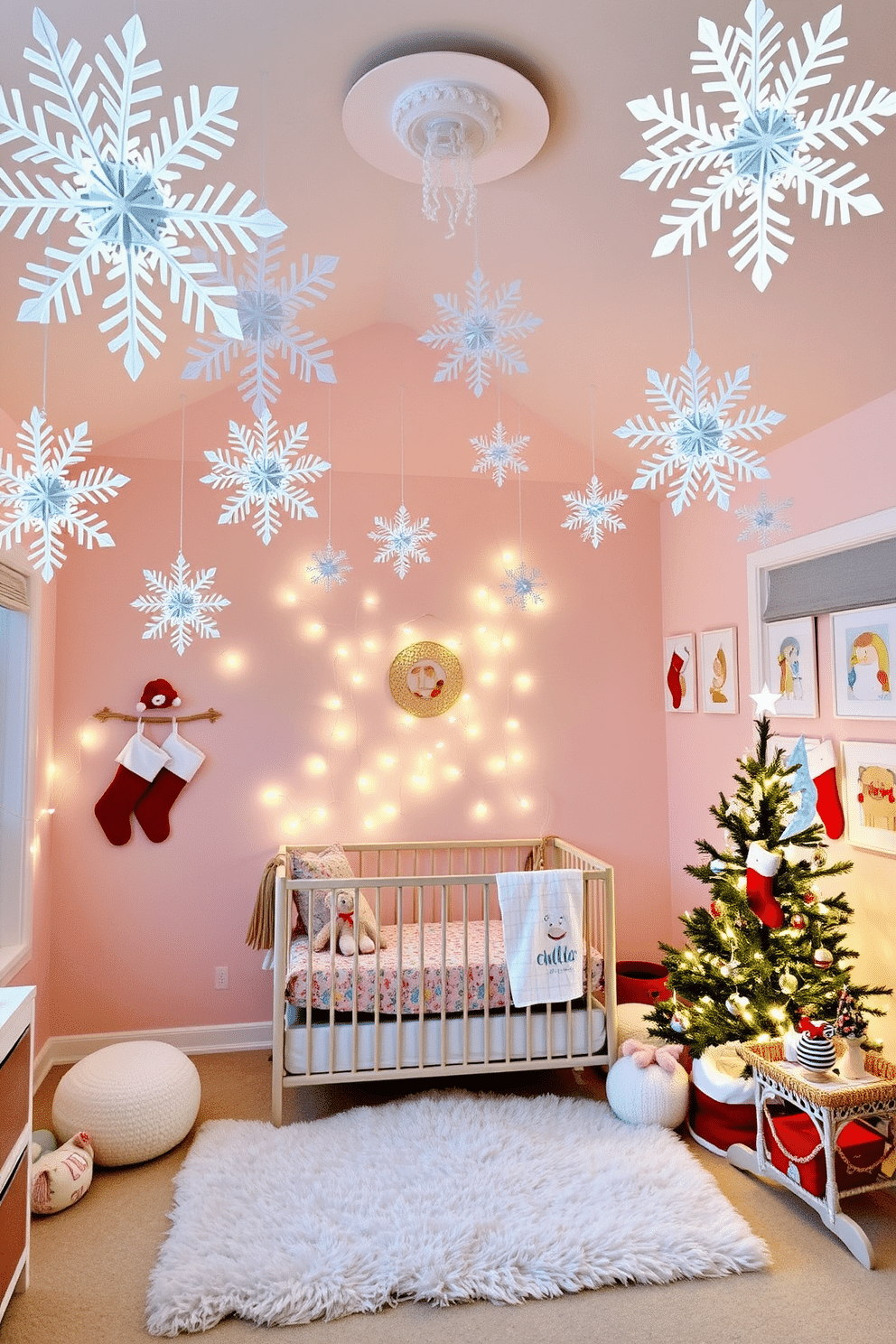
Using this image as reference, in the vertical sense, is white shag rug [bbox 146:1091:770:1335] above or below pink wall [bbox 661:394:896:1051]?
below

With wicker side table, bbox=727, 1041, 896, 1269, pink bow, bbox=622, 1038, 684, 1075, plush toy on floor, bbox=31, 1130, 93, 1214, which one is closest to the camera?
wicker side table, bbox=727, 1041, 896, 1269

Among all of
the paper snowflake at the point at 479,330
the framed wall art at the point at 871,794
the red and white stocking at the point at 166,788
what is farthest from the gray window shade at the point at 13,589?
the framed wall art at the point at 871,794

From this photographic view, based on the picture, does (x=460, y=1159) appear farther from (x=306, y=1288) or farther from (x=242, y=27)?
(x=242, y=27)

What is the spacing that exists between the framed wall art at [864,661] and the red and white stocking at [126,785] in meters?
2.72

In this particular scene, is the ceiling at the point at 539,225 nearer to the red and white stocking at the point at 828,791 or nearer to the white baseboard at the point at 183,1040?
the red and white stocking at the point at 828,791

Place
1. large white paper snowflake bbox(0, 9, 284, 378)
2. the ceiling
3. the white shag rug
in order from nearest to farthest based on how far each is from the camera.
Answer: large white paper snowflake bbox(0, 9, 284, 378) < the ceiling < the white shag rug

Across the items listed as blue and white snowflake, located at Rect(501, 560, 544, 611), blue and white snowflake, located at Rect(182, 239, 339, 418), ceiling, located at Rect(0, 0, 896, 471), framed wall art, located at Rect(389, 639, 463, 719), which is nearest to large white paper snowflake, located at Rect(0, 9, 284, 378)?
blue and white snowflake, located at Rect(182, 239, 339, 418)

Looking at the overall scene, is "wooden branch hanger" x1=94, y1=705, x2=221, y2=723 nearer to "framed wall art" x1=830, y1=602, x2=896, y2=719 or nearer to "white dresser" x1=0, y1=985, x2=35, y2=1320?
"white dresser" x1=0, y1=985, x2=35, y2=1320

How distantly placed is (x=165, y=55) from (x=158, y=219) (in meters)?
1.50

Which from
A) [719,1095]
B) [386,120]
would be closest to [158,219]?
[386,120]

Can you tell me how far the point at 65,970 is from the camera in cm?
367

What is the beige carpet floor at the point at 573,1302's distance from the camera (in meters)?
2.02

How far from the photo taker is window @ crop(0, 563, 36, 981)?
323 cm

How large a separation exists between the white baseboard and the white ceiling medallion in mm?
3274
